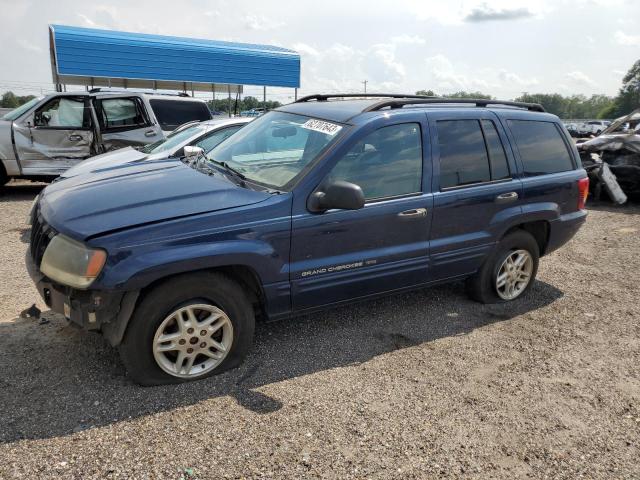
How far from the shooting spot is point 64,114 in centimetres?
894

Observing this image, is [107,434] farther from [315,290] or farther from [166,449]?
[315,290]

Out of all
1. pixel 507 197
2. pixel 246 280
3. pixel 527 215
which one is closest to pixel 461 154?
pixel 507 197

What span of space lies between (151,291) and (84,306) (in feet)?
1.18

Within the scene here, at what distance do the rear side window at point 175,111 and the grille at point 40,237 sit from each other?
762cm

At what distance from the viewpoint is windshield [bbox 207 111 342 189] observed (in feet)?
11.4

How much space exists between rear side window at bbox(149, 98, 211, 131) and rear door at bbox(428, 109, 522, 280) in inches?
307

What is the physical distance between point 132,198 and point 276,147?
4.12 ft

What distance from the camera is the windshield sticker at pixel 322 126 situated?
11.7ft

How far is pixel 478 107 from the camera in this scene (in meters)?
4.33

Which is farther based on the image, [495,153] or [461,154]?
[495,153]

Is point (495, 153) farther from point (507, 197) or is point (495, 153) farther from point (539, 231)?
point (539, 231)

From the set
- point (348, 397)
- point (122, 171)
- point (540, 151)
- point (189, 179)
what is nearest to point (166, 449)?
point (348, 397)

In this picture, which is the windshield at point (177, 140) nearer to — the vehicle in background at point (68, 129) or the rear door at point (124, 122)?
the rear door at point (124, 122)

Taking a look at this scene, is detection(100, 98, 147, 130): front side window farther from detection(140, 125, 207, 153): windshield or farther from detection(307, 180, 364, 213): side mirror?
detection(307, 180, 364, 213): side mirror
